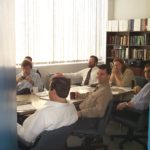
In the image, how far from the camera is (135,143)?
191 inches

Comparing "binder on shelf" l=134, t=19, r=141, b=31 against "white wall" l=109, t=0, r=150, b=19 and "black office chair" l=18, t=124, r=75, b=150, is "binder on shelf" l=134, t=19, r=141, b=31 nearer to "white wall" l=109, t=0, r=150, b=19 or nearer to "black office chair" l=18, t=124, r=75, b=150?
"white wall" l=109, t=0, r=150, b=19

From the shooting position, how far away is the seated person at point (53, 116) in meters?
2.74

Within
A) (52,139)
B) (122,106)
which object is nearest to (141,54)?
(122,106)

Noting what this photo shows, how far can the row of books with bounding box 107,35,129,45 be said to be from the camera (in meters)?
7.97

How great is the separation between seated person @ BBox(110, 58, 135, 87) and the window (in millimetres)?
2126

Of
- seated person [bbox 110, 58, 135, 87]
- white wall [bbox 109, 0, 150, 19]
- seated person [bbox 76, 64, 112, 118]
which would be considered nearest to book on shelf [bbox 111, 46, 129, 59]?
white wall [bbox 109, 0, 150, 19]

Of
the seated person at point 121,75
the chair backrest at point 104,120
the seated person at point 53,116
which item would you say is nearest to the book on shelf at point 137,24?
the seated person at point 121,75

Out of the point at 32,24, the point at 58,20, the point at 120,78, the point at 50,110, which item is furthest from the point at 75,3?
the point at 50,110

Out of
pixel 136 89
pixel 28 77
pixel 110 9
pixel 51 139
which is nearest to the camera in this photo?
pixel 51 139

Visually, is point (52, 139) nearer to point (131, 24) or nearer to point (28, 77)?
point (28, 77)

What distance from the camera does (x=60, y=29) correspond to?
7641 mm

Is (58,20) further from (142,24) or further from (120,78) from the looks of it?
(120,78)

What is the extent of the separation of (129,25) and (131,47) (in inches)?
23.0

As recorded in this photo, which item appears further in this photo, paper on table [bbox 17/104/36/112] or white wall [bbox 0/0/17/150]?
paper on table [bbox 17/104/36/112]
